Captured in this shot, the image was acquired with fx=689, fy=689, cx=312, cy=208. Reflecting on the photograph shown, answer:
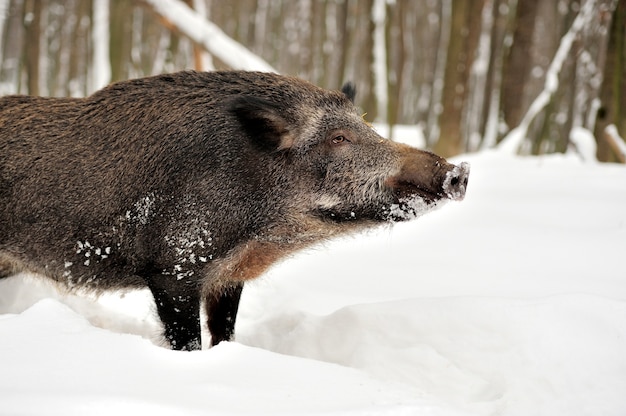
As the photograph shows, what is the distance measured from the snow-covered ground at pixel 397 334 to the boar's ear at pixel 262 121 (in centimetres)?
76

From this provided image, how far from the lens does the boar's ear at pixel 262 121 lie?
3615 mm

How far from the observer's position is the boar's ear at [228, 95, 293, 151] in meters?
3.62

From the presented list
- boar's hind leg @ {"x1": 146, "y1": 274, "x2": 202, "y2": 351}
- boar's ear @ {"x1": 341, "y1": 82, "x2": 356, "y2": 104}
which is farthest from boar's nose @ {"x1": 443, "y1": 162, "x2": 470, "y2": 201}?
boar's hind leg @ {"x1": 146, "y1": 274, "x2": 202, "y2": 351}

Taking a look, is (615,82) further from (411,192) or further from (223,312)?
(223,312)

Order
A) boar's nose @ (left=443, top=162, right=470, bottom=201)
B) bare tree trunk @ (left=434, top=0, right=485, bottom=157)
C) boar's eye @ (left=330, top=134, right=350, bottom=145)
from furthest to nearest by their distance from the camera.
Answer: bare tree trunk @ (left=434, top=0, right=485, bottom=157) < boar's eye @ (left=330, top=134, right=350, bottom=145) < boar's nose @ (left=443, top=162, right=470, bottom=201)

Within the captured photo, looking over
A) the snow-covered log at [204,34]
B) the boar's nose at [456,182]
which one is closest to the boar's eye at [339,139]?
the boar's nose at [456,182]

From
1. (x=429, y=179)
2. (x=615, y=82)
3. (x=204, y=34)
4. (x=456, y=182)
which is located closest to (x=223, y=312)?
(x=429, y=179)

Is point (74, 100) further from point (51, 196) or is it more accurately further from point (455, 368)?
point (455, 368)

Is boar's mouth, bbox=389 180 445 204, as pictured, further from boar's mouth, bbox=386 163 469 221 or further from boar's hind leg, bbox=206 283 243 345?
boar's hind leg, bbox=206 283 243 345

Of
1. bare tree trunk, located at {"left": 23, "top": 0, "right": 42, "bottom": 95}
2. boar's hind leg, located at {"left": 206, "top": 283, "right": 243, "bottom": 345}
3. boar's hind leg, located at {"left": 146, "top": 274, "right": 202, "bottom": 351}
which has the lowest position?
bare tree trunk, located at {"left": 23, "top": 0, "right": 42, "bottom": 95}

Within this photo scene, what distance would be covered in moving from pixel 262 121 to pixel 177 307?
1.09m

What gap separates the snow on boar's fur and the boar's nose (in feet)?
0.15

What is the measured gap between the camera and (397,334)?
11.8 ft

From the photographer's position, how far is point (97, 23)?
11195 millimetres
